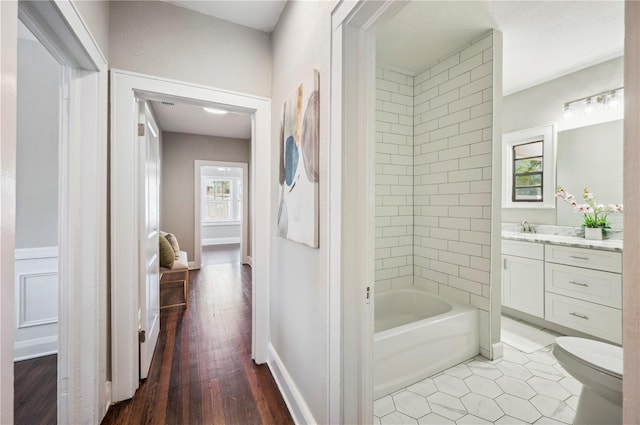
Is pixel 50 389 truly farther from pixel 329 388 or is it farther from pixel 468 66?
pixel 468 66

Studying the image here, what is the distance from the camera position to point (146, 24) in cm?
176

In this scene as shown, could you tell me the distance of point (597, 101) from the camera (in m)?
2.55

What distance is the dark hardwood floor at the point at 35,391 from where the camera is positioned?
61.9 inches

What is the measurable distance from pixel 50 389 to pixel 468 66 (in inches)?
156

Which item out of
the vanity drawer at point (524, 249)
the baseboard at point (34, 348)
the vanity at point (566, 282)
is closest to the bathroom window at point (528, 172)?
the vanity at point (566, 282)

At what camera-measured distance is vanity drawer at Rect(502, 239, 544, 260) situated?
8.52 ft

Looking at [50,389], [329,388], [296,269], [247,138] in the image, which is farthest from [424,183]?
[247,138]

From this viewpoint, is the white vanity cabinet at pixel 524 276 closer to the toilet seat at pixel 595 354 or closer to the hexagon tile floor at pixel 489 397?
the hexagon tile floor at pixel 489 397

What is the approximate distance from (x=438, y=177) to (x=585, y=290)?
1543mm

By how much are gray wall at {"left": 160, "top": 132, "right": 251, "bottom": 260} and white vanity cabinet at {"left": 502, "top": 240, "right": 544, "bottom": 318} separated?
16.4 feet

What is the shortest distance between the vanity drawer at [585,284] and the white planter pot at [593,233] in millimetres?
406

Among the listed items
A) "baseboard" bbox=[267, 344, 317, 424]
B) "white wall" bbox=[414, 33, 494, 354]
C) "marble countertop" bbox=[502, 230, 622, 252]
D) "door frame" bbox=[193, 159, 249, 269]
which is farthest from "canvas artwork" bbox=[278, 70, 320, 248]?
"door frame" bbox=[193, 159, 249, 269]

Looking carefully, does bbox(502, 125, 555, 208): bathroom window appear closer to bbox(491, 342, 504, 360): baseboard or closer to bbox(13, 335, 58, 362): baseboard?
bbox(491, 342, 504, 360): baseboard

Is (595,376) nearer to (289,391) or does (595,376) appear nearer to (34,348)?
(289,391)
